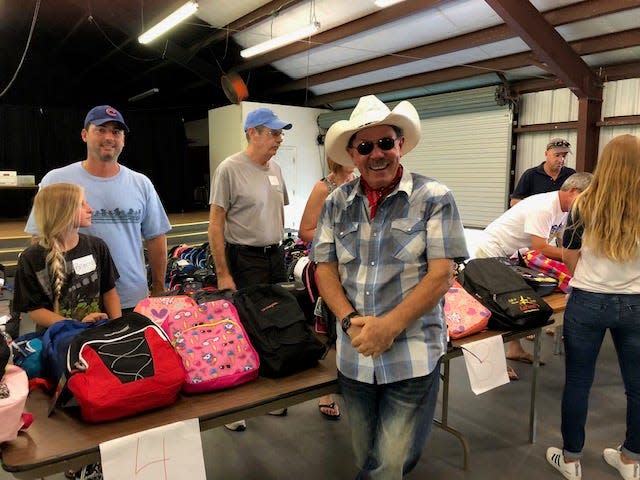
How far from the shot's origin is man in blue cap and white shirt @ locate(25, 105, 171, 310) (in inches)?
82.2

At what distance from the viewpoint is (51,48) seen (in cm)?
1062

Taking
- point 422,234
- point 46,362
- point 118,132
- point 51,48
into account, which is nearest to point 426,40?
point 118,132

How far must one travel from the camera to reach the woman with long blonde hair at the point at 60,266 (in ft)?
5.59

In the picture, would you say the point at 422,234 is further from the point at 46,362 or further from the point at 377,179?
the point at 46,362

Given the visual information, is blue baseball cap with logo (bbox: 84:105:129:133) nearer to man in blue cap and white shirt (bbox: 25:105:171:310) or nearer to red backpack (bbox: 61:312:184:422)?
man in blue cap and white shirt (bbox: 25:105:171:310)

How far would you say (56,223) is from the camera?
5.77 feet

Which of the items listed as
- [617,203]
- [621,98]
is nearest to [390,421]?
[617,203]

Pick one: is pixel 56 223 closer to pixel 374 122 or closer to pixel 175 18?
pixel 374 122

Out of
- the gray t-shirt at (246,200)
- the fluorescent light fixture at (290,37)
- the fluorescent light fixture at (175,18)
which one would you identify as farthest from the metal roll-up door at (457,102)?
the gray t-shirt at (246,200)

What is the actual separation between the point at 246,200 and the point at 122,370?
4.27 feet

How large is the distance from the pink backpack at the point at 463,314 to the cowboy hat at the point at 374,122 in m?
0.79

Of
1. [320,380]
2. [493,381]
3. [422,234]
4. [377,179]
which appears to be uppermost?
[377,179]

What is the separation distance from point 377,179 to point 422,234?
0.72 ft

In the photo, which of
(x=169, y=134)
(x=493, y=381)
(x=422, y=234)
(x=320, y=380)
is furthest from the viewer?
(x=169, y=134)
